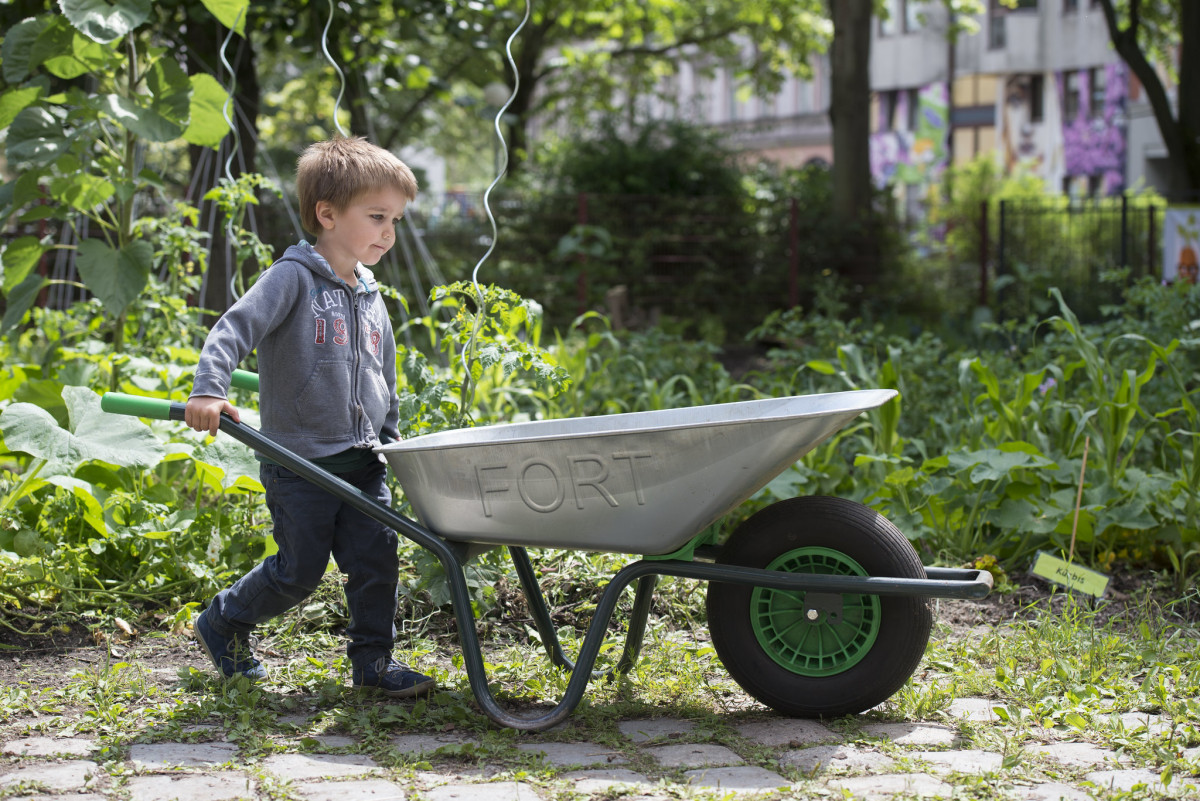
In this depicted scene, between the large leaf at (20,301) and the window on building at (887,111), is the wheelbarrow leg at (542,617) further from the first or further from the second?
the window on building at (887,111)

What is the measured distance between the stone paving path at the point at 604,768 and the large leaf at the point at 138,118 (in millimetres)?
2061

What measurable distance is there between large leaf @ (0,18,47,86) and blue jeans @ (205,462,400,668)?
2007 mm

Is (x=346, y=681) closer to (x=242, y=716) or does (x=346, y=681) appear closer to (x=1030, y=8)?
(x=242, y=716)

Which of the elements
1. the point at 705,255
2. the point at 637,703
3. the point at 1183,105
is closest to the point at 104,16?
the point at 637,703

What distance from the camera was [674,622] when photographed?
305 cm

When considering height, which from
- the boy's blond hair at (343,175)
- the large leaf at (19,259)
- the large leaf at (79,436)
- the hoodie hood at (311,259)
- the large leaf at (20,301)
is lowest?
the large leaf at (79,436)

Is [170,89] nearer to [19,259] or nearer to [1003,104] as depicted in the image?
[19,259]

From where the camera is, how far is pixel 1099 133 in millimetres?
28562

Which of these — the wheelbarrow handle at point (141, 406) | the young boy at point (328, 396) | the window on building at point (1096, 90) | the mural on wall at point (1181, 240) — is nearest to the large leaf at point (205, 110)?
the young boy at point (328, 396)

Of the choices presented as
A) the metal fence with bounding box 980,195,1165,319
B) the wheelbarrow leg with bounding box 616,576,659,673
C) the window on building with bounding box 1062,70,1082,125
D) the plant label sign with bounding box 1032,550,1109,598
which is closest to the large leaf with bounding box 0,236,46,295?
the wheelbarrow leg with bounding box 616,576,659,673

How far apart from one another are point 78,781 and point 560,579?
4.82 feet

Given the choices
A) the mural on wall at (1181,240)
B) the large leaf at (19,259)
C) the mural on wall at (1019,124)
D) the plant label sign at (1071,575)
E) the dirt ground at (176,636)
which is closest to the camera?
the dirt ground at (176,636)

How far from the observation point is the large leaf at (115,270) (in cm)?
360

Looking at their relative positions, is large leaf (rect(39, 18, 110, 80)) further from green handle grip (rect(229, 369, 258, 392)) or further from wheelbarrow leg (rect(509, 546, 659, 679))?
wheelbarrow leg (rect(509, 546, 659, 679))
